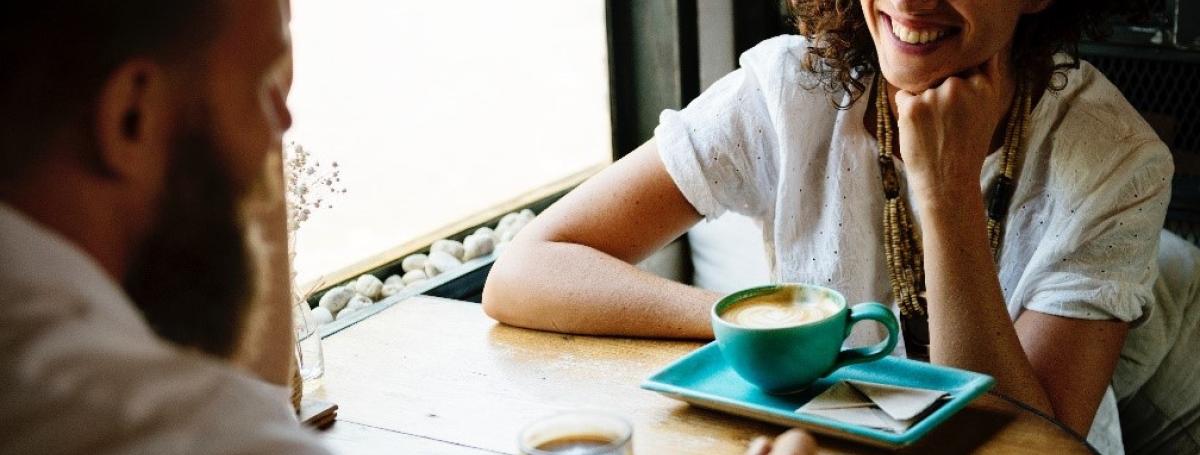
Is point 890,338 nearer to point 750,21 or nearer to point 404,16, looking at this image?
point 404,16

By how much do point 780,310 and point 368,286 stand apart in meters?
1.04

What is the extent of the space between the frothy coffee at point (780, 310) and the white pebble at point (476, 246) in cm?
109

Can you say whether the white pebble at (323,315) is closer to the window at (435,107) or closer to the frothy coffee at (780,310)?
the window at (435,107)

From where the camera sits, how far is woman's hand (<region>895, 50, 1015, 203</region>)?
4.98 ft

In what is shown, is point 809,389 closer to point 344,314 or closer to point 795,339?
point 795,339

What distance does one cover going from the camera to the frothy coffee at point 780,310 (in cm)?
125

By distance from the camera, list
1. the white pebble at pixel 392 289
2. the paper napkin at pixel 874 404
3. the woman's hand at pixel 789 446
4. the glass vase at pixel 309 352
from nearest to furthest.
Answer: the woman's hand at pixel 789 446, the paper napkin at pixel 874 404, the glass vase at pixel 309 352, the white pebble at pixel 392 289

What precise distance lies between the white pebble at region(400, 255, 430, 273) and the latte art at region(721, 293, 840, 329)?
1057mm

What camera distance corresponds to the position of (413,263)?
2.27 m

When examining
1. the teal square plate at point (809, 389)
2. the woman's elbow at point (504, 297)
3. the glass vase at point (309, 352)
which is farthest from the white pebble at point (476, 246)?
the teal square plate at point (809, 389)

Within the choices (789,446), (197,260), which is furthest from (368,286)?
(197,260)

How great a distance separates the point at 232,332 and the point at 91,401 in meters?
0.11

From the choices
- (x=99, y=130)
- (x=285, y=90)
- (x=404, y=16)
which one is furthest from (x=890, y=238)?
(x=99, y=130)

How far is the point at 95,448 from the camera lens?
476 millimetres
